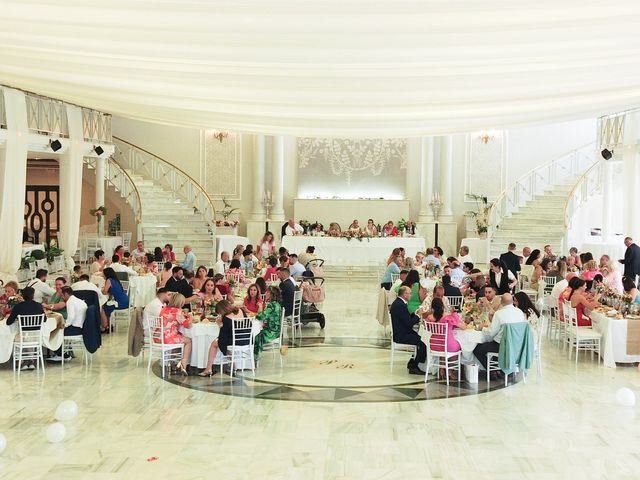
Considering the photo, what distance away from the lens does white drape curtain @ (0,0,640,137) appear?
4.26 metres

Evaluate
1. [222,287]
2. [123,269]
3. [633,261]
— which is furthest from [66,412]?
[633,261]

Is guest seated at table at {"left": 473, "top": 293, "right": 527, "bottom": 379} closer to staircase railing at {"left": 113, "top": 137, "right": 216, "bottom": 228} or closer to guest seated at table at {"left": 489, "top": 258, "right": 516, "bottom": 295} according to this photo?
guest seated at table at {"left": 489, "top": 258, "right": 516, "bottom": 295}

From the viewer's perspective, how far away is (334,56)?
5379mm

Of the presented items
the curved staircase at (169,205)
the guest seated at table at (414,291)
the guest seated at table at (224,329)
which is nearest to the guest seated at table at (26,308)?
the guest seated at table at (224,329)

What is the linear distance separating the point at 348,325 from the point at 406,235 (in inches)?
362

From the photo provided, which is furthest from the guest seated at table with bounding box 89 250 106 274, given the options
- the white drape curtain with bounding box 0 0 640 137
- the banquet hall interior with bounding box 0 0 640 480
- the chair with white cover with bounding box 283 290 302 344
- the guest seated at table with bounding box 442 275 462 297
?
the white drape curtain with bounding box 0 0 640 137

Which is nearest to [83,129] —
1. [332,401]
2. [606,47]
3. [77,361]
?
[77,361]

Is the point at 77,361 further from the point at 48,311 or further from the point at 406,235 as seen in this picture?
the point at 406,235

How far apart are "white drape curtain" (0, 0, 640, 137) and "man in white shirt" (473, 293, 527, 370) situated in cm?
252

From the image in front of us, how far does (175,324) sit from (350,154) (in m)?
16.2

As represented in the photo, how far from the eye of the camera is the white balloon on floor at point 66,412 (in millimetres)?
8766

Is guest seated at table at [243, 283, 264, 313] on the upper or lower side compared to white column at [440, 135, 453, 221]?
lower

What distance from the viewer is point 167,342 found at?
10859mm

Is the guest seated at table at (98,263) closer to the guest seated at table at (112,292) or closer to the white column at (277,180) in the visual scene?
the guest seated at table at (112,292)
